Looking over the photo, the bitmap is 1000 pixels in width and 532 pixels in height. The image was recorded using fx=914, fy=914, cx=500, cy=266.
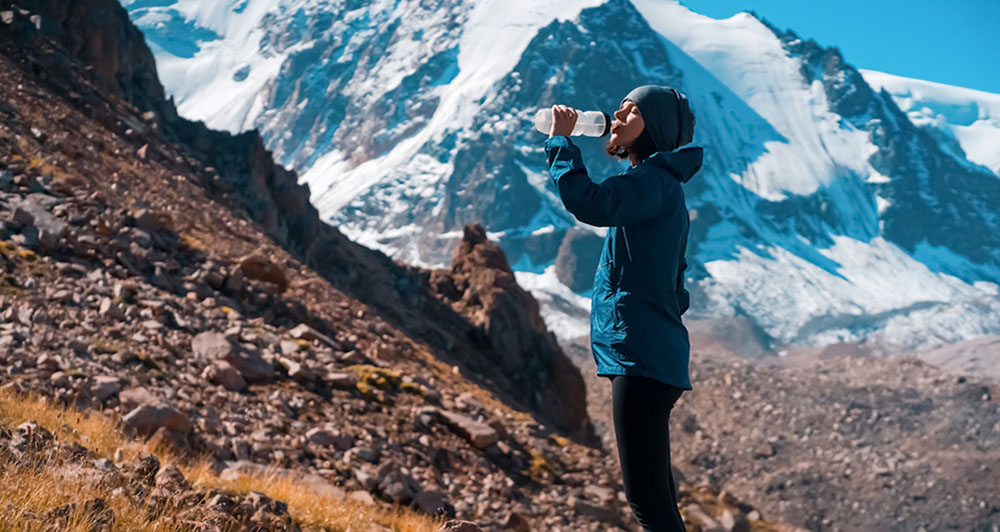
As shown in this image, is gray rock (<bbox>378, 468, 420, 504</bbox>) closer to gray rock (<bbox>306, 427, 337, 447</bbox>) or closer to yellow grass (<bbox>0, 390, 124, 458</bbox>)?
gray rock (<bbox>306, 427, 337, 447</bbox>)

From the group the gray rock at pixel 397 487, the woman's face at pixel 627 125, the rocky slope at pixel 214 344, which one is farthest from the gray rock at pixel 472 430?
the woman's face at pixel 627 125

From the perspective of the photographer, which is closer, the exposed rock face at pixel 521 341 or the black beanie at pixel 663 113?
the black beanie at pixel 663 113

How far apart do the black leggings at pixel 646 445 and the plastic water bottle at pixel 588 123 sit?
3.02ft

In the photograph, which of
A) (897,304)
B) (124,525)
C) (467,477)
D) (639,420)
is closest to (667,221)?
(639,420)

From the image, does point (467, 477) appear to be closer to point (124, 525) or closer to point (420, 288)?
point (124, 525)

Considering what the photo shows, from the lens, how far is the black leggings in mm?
3152

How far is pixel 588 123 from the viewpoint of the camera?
3396mm

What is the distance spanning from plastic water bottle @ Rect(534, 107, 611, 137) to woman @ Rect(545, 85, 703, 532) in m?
0.04

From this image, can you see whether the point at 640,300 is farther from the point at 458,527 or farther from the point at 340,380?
the point at 340,380

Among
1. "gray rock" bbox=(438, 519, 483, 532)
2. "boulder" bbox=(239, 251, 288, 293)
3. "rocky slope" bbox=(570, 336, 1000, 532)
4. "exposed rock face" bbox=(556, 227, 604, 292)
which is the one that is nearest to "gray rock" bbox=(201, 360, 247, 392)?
"boulder" bbox=(239, 251, 288, 293)

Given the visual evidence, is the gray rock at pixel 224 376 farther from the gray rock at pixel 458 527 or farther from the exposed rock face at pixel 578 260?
the exposed rock face at pixel 578 260

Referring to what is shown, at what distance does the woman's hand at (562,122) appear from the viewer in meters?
3.38

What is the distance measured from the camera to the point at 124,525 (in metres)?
3.18

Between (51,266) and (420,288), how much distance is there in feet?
48.0
